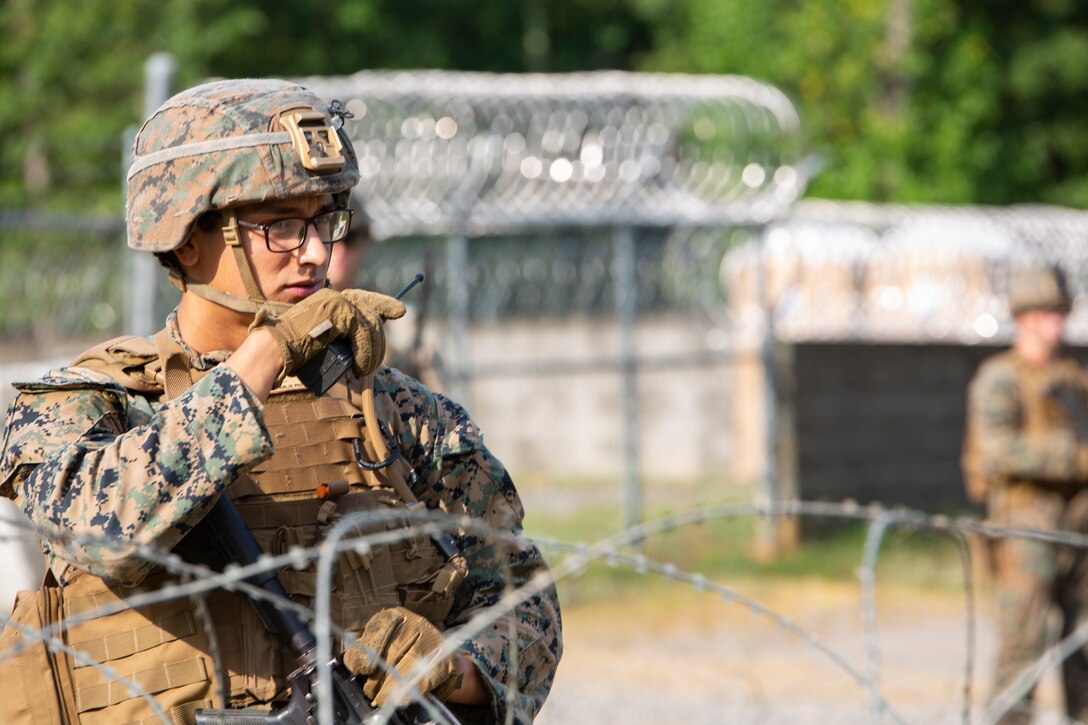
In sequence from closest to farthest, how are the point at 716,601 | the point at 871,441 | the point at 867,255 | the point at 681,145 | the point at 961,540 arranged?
1. the point at 961,540
2. the point at 716,601
3. the point at 681,145
4. the point at 871,441
5. the point at 867,255

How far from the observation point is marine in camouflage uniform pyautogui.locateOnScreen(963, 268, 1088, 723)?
19.9ft

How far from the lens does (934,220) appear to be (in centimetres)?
Result: 1443

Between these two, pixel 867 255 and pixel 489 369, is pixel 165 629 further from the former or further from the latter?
pixel 867 255

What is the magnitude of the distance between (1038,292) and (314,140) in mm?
4514

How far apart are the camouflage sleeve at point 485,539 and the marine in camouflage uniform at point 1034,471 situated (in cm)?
384

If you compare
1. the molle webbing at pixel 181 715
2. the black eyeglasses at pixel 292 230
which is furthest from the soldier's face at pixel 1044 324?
the molle webbing at pixel 181 715

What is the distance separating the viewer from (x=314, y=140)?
7.89 ft

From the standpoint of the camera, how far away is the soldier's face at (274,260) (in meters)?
2.40

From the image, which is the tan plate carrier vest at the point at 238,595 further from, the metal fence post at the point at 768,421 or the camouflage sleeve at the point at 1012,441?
the metal fence post at the point at 768,421

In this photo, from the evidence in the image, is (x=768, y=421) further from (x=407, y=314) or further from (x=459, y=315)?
(x=407, y=314)

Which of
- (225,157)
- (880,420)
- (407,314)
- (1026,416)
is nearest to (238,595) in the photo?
(225,157)

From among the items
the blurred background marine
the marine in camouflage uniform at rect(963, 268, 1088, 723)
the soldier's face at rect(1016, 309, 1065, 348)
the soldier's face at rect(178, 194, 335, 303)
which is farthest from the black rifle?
the soldier's face at rect(1016, 309, 1065, 348)

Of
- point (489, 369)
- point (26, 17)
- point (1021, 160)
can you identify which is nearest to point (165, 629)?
point (489, 369)

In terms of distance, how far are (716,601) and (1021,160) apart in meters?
18.0
